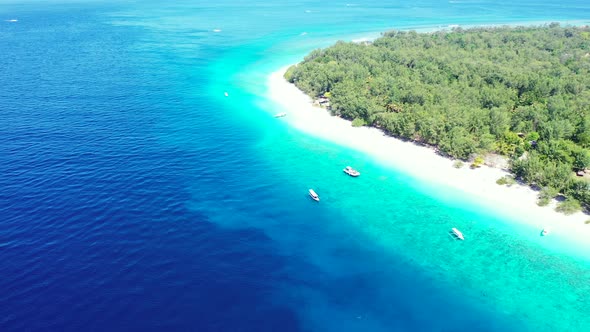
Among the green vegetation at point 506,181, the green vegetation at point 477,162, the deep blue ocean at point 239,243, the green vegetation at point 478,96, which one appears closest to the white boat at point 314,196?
the deep blue ocean at point 239,243

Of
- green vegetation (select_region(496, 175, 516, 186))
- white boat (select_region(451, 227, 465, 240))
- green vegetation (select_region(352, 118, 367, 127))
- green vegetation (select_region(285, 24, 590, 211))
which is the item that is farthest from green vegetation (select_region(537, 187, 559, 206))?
green vegetation (select_region(352, 118, 367, 127))

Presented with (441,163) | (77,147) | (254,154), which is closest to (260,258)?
(254,154)

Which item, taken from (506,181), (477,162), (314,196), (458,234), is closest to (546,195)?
(506,181)

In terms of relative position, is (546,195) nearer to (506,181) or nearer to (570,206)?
(570,206)

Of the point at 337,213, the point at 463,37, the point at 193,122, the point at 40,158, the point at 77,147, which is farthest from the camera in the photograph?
the point at 463,37

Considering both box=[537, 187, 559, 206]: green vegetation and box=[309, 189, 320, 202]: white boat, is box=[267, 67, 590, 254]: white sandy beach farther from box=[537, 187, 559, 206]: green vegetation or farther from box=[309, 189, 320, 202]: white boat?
box=[309, 189, 320, 202]: white boat

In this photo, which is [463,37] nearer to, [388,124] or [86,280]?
[388,124]
